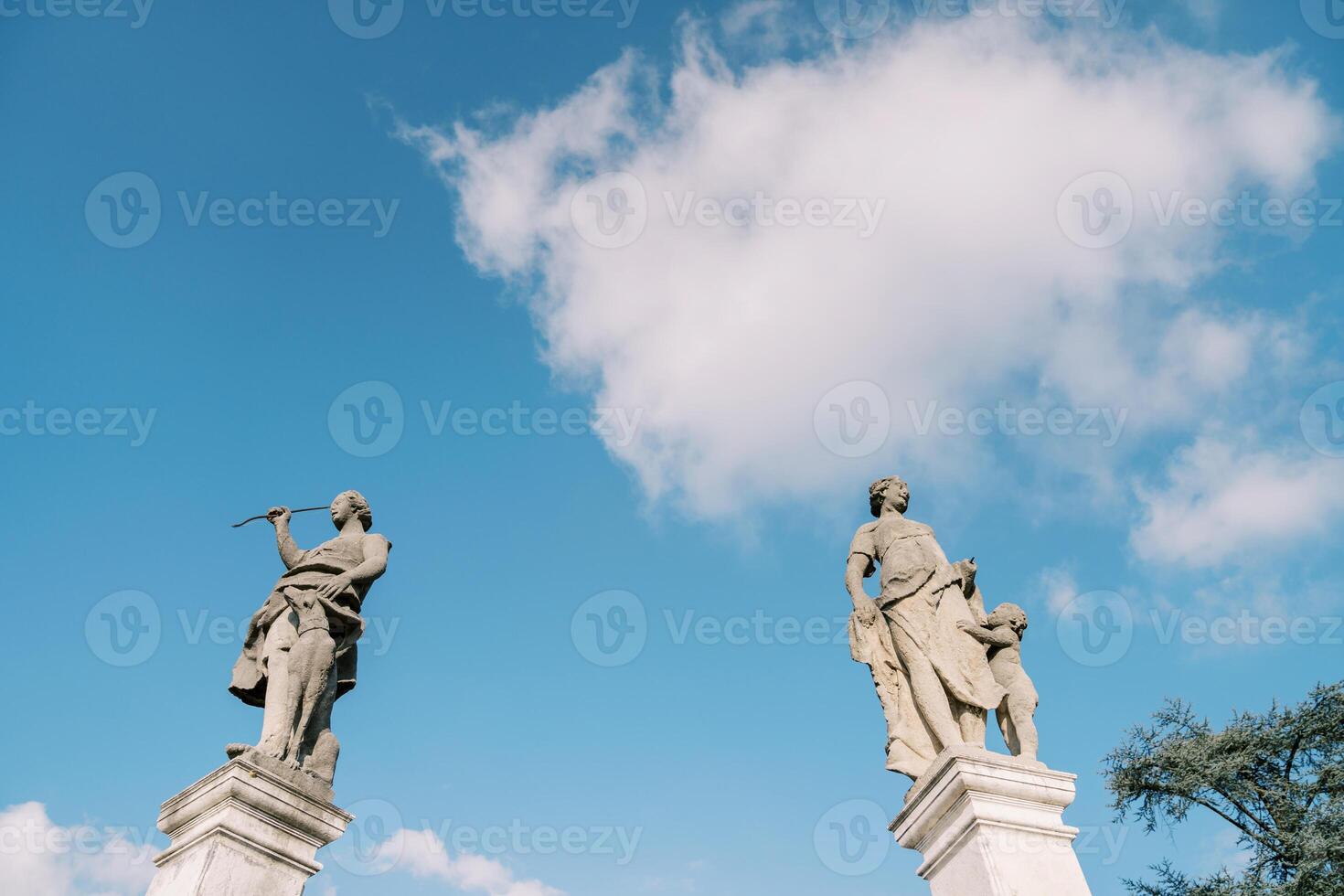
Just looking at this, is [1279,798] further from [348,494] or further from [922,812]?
[348,494]

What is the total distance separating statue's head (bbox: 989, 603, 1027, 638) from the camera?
8.25 metres

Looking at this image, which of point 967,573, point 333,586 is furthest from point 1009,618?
point 333,586

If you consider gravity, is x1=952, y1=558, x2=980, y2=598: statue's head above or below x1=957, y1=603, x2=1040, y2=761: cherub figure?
above

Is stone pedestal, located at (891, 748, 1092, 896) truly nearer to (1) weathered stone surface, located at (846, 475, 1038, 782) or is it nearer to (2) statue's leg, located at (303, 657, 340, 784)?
(1) weathered stone surface, located at (846, 475, 1038, 782)

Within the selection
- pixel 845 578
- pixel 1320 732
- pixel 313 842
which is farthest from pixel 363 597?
pixel 1320 732

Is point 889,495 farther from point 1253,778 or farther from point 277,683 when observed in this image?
point 1253,778

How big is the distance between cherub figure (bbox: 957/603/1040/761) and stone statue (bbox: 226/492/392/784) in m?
5.55

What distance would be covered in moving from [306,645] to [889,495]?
19.3 ft

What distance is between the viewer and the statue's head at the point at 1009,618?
8250 mm

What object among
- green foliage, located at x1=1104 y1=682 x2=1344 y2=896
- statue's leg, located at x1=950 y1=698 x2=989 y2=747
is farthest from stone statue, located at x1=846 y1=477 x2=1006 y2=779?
green foliage, located at x1=1104 y1=682 x2=1344 y2=896

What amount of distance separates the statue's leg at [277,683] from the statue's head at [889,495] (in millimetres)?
5870

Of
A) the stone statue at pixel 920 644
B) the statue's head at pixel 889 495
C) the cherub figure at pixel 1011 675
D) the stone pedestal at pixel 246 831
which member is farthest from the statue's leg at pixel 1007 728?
the stone pedestal at pixel 246 831

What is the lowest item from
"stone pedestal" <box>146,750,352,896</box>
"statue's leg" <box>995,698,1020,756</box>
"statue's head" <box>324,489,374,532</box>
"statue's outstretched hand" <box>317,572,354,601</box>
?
"stone pedestal" <box>146,750,352,896</box>

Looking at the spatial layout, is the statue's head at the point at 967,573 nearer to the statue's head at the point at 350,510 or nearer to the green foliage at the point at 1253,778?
the statue's head at the point at 350,510
